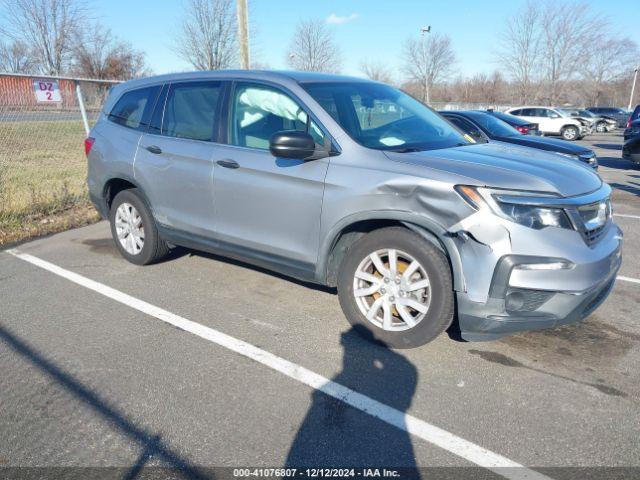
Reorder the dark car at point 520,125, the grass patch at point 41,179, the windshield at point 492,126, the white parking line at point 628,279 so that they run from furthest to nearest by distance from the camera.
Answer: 1. the dark car at point 520,125
2. the windshield at point 492,126
3. the grass patch at point 41,179
4. the white parking line at point 628,279

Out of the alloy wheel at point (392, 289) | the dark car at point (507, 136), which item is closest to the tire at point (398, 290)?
the alloy wheel at point (392, 289)

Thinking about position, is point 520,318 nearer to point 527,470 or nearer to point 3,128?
point 527,470

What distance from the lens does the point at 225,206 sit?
4.00 metres

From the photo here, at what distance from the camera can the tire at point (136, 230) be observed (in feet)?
15.7

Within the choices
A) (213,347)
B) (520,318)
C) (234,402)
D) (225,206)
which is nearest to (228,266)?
(225,206)

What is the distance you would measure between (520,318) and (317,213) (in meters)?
1.49

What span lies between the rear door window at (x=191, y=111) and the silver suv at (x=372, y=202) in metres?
0.02

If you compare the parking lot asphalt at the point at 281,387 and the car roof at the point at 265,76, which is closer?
the parking lot asphalt at the point at 281,387

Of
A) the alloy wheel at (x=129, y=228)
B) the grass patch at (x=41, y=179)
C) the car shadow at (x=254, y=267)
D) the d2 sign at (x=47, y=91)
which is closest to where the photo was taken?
the car shadow at (x=254, y=267)

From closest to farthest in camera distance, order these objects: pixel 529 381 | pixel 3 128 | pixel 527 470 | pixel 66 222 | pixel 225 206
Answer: pixel 527 470 < pixel 529 381 < pixel 225 206 < pixel 66 222 < pixel 3 128

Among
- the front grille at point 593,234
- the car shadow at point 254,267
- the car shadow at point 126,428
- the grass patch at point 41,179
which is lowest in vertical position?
the car shadow at point 126,428

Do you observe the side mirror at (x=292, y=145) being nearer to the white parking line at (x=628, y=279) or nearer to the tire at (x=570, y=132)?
the white parking line at (x=628, y=279)

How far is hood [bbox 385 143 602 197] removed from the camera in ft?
9.40

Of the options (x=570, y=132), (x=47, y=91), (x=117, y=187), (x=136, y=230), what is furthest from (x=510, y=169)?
(x=570, y=132)
